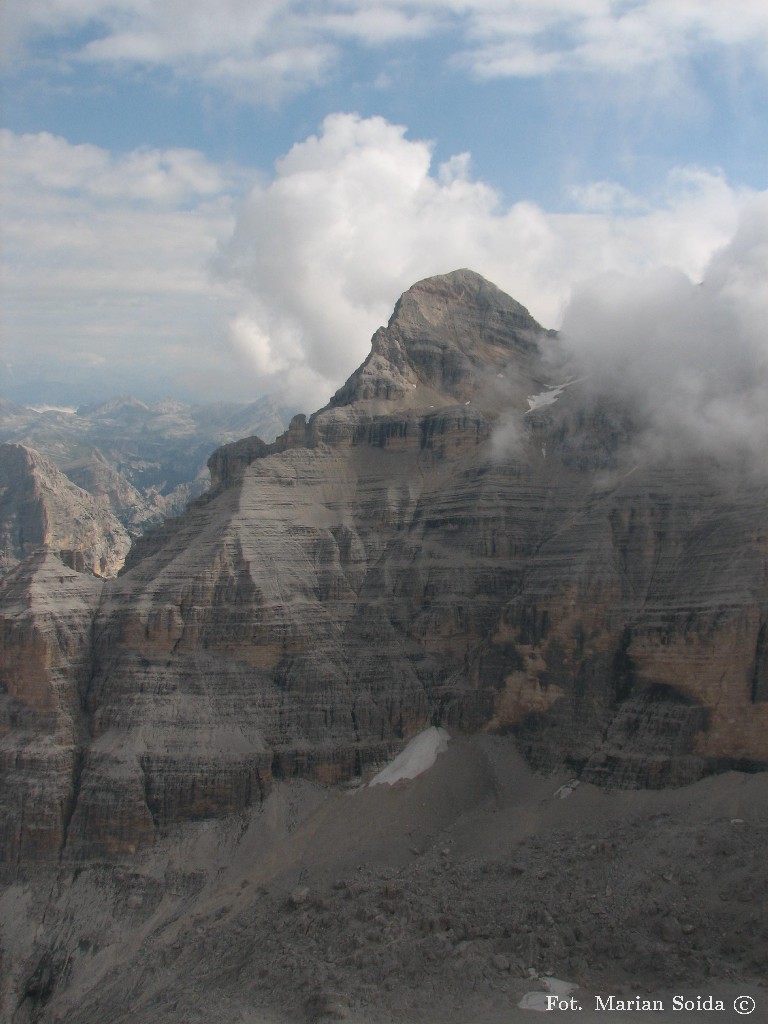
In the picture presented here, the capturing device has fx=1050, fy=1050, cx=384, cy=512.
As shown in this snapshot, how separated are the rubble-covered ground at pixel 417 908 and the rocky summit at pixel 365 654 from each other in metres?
0.36

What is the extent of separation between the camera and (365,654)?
7325 centimetres

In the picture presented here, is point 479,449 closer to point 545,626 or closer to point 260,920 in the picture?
point 545,626

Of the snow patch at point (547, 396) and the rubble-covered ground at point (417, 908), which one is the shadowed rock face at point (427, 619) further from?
the snow patch at point (547, 396)

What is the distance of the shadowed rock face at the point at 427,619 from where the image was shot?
64062mm

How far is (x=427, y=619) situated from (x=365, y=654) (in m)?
5.08

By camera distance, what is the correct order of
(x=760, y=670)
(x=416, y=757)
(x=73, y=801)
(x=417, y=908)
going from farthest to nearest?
(x=416, y=757), (x=73, y=801), (x=760, y=670), (x=417, y=908)

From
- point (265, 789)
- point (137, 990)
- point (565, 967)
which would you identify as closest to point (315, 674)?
point (265, 789)

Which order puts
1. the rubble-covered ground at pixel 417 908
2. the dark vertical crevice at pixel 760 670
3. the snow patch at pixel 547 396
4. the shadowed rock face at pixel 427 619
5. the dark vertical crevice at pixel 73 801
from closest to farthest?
the rubble-covered ground at pixel 417 908, the dark vertical crevice at pixel 760 670, the shadowed rock face at pixel 427 619, the dark vertical crevice at pixel 73 801, the snow patch at pixel 547 396

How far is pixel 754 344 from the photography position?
75500 millimetres

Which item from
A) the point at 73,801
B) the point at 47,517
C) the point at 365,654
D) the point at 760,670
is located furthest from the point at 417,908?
the point at 47,517

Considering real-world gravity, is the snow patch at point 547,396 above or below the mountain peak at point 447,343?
below

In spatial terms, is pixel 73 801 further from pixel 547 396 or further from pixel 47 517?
pixel 47 517

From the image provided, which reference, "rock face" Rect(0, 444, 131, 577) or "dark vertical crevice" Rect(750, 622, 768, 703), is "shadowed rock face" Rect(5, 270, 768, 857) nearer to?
"dark vertical crevice" Rect(750, 622, 768, 703)

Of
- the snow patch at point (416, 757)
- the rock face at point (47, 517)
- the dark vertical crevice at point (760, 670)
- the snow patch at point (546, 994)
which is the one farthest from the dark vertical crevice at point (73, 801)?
the rock face at point (47, 517)
